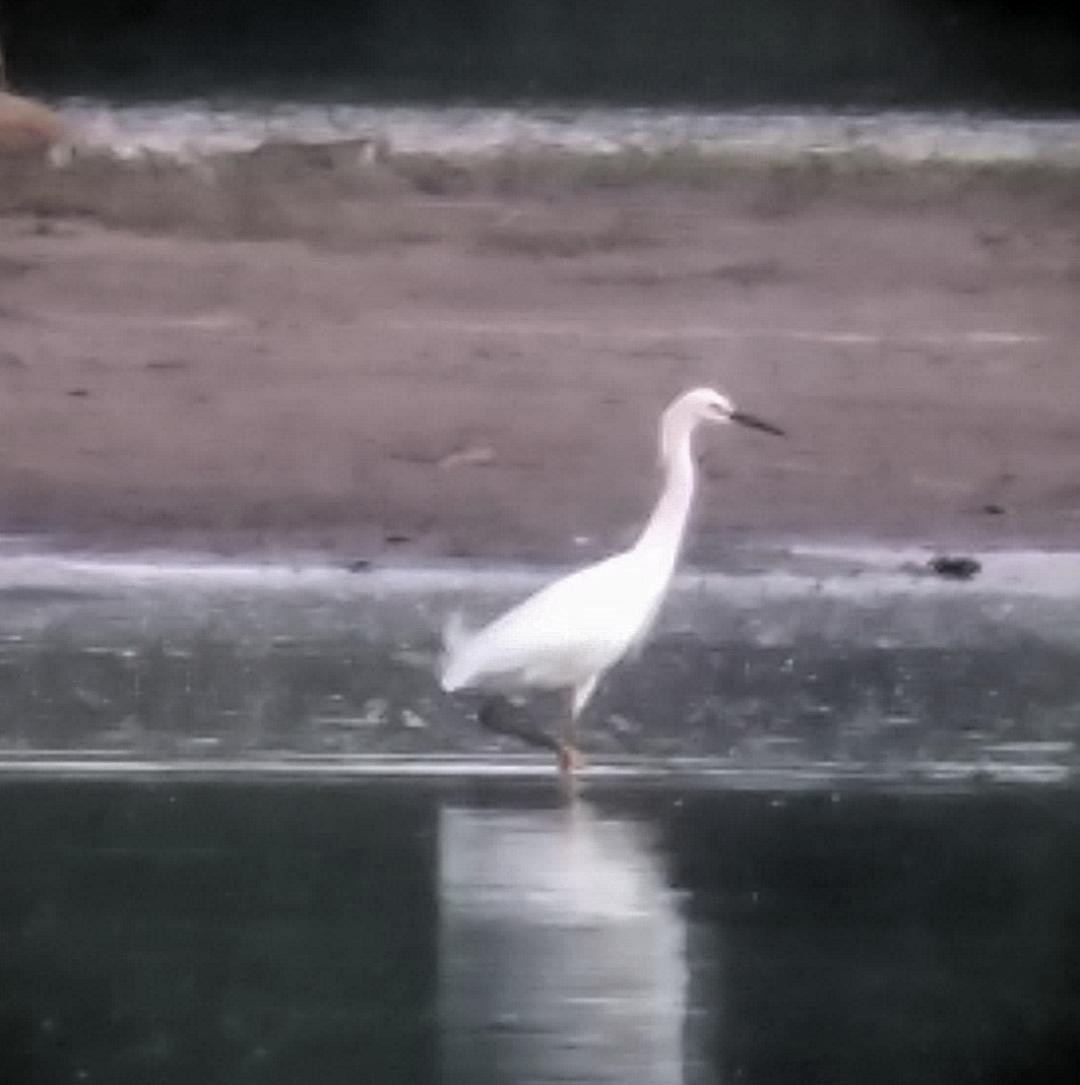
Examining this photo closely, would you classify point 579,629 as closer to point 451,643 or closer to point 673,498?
point 673,498

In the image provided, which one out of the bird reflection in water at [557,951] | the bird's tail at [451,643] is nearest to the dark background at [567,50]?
the bird's tail at [451,643]

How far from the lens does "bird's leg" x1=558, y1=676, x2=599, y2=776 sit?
550 cm

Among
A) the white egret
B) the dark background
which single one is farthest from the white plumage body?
the dark background

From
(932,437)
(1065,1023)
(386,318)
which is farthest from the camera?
(386,318)

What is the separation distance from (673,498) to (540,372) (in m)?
2.88

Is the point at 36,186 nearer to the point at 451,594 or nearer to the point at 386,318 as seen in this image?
the point at 386,318

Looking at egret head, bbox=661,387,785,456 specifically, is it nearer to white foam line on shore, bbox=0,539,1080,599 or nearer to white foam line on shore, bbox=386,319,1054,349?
white foam line on shore, bbox=0,539,1080,599

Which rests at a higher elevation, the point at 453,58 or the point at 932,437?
the point at 453,58

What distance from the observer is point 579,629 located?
18.2 feet

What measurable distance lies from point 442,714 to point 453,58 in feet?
11.3

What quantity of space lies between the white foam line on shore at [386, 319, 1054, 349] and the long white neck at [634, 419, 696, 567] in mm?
2886

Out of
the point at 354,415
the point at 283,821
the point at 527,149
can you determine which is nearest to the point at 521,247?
the point at 527,149

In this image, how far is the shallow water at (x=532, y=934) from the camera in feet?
13.2

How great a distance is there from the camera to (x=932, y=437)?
830 cm
